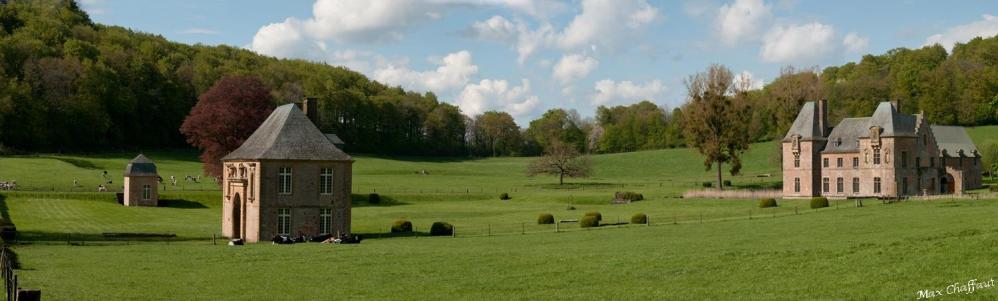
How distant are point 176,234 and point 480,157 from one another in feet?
399

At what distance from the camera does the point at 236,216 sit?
185 feet

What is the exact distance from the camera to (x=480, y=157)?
574ft

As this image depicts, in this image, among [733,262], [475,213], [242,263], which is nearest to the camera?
[733,262]

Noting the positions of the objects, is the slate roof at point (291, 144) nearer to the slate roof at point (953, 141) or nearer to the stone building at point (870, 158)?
the stone building at point (870, 158)

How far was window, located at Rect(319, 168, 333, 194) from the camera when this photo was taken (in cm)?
5412

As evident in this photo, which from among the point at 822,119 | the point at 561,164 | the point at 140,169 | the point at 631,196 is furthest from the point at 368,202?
the point at 822,119

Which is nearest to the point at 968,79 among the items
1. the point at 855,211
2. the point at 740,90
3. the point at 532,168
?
the point at 740,90

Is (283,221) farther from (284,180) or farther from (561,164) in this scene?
(561,164)

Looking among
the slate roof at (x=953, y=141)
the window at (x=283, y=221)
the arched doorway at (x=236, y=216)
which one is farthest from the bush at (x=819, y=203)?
the arched doorway at (x=236, y=216)

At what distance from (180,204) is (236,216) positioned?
72.9ft

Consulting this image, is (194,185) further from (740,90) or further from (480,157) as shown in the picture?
(480,157)

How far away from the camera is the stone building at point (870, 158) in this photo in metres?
73.1

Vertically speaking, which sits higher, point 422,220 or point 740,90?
point 740,90

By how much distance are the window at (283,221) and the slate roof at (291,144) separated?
3034 mm
